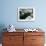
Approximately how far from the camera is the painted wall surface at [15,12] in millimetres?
4320

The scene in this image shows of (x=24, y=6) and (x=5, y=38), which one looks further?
(x=24, y=6)

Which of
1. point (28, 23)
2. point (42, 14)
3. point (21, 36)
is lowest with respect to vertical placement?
point (21, 36)

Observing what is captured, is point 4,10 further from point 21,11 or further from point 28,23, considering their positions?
point 28,23

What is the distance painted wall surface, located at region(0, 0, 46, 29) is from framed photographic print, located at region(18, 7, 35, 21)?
0.10 metres

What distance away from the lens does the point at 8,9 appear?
4.34 metres

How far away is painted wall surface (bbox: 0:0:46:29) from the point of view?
14.2ft

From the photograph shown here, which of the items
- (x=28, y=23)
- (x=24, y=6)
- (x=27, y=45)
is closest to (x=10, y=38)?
(x=27, y=45)

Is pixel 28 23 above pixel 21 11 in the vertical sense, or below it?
below

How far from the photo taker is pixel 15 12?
4332mm

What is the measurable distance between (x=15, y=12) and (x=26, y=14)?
37cm

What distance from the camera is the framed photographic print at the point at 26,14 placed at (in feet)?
14.2

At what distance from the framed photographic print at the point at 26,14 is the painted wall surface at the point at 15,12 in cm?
10

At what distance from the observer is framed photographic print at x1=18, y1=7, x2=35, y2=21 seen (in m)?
4.32

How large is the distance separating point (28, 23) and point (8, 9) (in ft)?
2.63
